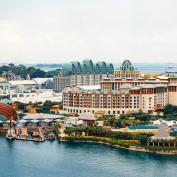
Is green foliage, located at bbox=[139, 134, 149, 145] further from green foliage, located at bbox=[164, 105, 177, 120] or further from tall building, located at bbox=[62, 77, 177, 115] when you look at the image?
tall building, located at bbox=[62, 77, 177, 115]

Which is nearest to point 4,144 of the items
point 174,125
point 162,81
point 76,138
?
point 76,138

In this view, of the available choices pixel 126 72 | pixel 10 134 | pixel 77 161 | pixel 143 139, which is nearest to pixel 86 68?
pixel 126 72

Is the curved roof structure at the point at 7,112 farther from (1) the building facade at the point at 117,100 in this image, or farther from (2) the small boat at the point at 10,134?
(1) the building facade at the point at 117,100

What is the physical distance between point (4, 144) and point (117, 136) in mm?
2847

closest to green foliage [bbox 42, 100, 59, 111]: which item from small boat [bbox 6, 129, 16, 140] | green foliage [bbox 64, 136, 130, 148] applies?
small boat [bbox 6, 129, 16, 140]

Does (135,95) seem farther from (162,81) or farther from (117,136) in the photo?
(117,136)

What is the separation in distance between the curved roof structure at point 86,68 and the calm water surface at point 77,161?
522 inches

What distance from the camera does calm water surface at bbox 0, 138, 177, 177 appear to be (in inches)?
533

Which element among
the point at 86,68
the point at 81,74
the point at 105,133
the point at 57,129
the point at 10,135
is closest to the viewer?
the point at 105,133

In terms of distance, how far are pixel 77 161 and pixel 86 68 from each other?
1598cm

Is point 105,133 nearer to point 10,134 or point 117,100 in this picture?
point 10,134

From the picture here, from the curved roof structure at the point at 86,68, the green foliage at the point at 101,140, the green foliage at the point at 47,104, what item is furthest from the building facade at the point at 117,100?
the curved roof structure at the point at 86,68

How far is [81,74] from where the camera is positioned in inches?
1200

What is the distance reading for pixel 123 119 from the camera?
66.3ft
